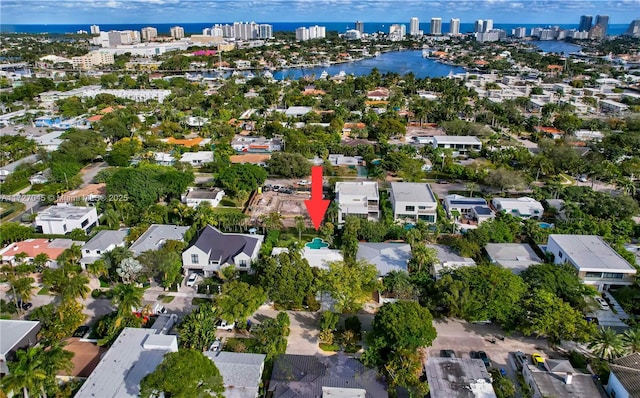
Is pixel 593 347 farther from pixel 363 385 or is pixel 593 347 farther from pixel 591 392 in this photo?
pixel 363 385

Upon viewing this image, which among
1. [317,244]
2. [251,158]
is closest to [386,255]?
[317,244]

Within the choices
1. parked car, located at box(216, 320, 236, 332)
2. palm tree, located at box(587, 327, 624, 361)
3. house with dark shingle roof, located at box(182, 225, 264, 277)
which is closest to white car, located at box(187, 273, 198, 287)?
house with dark shingle roof, located at box(182, 225, 264, 277)

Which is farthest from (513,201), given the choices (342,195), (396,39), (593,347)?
(396,39)

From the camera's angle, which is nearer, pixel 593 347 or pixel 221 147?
pixel 593 347

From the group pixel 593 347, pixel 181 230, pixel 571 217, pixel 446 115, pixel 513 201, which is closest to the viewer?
pixel 593 347

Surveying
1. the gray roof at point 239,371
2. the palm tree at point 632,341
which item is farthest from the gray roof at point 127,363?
the palm tree at point 632,341

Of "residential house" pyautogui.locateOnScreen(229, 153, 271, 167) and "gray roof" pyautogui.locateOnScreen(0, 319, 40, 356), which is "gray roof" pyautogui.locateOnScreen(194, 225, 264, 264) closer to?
"gray roof" pyautogui.locateOnScreen(0, 319, 40, 356)
